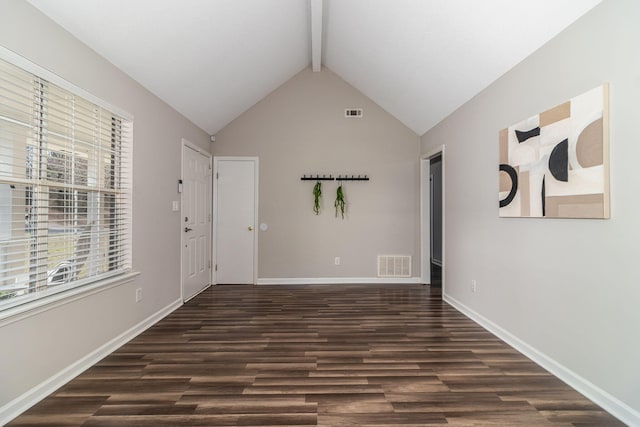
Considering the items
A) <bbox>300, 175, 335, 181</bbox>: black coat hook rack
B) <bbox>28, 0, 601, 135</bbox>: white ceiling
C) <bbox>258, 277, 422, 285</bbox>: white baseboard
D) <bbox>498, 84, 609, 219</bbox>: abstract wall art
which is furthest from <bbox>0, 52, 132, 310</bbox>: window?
<bbox>498, 84, 609, 219</bbox>: abstract wall art

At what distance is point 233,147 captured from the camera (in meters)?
4.95

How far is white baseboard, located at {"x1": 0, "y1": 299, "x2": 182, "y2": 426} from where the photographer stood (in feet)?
5.72

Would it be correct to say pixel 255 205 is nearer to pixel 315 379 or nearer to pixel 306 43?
pixel 306 43

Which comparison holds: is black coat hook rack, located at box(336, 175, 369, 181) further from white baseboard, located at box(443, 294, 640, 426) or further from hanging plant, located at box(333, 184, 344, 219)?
white baseboard, located at box(443, 294, 640, 426)

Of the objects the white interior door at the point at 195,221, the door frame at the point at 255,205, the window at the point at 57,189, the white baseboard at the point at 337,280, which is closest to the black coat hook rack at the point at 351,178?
the door frame at the point at 255,205

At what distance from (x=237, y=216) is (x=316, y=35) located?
112 inches

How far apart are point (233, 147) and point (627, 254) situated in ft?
15.3

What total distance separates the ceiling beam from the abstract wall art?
2.29 m

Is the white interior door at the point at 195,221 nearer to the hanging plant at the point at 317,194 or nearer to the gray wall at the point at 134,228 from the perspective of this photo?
the gray wall at the point at 134,228

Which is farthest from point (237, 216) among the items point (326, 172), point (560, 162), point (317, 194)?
point (560, 162)

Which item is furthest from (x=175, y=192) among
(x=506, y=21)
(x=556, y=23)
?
(x=556, y=23)

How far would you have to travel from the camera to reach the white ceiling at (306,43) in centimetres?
225

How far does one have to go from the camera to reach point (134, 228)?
291 cm

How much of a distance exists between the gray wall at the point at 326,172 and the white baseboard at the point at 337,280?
6cm
